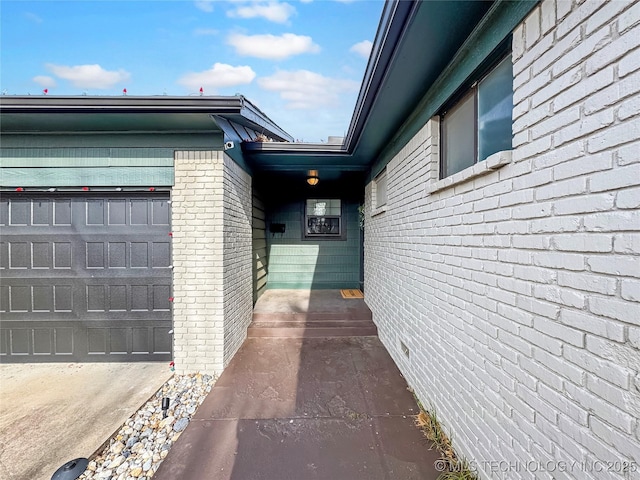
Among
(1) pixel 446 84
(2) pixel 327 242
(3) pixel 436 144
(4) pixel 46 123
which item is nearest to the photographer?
(1) pixel 446 84

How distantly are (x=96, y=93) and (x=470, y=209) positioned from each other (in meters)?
3.71

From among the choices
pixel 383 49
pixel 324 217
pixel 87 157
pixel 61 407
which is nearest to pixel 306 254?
pixel 324 217

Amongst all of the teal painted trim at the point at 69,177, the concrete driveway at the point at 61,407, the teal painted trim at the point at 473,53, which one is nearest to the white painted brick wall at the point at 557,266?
the teal painted trim at the point at 473,53

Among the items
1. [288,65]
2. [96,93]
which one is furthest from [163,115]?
[288,65]

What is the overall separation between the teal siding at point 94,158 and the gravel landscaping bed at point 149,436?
2388 millimetres

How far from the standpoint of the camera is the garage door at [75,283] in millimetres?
3357

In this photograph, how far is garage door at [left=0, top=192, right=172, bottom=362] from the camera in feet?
11.0

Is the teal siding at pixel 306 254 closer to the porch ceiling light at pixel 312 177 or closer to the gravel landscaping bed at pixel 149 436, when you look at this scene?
the porch ceiling light at pixel 312 177

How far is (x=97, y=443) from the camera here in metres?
2.14

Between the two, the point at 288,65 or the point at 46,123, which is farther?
the point at 288,65

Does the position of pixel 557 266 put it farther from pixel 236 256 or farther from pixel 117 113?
pixel 117 113

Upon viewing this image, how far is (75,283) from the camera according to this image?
3.38 metres

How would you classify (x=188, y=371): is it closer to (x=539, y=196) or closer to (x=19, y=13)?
(x=539, y=196)

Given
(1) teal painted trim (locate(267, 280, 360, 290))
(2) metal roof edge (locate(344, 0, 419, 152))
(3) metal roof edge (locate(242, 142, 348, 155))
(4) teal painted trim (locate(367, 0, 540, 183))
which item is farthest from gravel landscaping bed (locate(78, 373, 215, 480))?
(4) teal painted trim (locate(367, 0, 540, 183))
